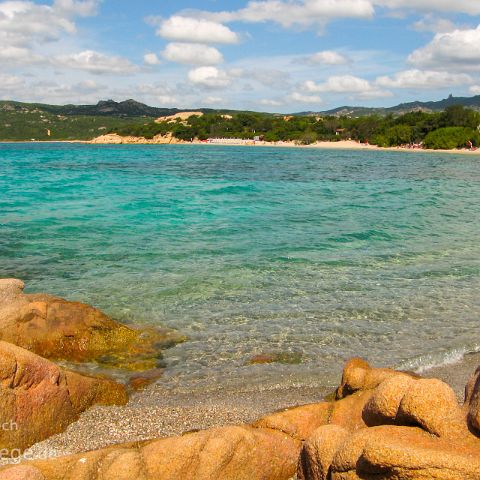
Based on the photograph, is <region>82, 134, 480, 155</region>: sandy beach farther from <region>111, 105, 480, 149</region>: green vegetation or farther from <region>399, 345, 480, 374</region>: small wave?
<region>399, 345, 480, 374</region>: small wave

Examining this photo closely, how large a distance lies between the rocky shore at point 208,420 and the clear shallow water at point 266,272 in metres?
1.10

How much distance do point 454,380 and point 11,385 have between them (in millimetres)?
6648

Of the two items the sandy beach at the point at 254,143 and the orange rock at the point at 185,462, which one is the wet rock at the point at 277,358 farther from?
the sandy beach at the point at 254,143

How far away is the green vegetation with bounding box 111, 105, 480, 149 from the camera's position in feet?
352

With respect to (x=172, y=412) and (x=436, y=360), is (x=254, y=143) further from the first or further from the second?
(x=172, y=412)

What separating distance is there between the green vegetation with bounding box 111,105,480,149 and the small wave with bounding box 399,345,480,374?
101621 mm

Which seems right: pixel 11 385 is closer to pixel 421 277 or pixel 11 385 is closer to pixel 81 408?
pixel 81 408

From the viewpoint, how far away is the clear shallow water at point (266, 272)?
367 inches

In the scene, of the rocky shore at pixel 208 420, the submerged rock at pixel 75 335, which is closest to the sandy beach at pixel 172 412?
the rocky shore at pixel 208 420

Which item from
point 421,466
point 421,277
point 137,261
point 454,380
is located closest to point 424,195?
point 421,277

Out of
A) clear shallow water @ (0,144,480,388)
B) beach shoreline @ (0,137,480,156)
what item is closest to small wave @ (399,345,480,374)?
clear shallow water @ (0,144,480,388)

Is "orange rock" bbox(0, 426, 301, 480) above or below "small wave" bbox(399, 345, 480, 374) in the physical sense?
above

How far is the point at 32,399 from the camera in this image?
6.24 metres

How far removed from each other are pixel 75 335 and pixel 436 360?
6.59 m
